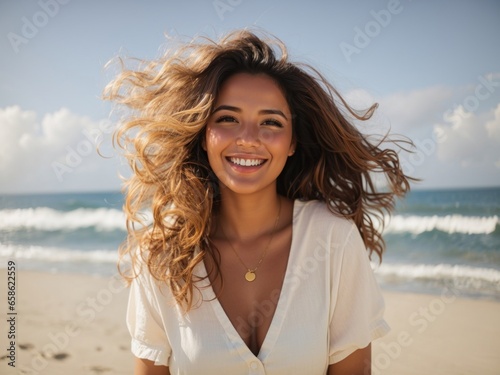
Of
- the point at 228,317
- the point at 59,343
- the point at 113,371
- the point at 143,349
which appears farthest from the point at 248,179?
the point at 59,343

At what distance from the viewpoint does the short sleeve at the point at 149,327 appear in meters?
2.92

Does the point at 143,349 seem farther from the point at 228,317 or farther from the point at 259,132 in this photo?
the point at 259,132

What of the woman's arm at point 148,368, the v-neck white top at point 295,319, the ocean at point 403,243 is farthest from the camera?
the ocean at point 403,243

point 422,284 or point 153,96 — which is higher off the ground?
point 153,96

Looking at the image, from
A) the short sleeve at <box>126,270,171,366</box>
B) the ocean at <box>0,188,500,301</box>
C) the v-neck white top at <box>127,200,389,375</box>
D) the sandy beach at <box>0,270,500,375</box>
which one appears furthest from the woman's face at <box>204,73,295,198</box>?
the sandy beach at <box>0,270,500,375</box>

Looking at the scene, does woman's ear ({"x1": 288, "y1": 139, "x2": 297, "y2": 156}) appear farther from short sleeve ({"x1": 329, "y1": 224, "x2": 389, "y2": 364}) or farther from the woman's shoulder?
short sleeve ({"x1": 329, "y1": 224, "x2": 389, "y2": 364})

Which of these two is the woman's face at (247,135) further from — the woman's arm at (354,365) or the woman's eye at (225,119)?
the woman's arm at (354,365)

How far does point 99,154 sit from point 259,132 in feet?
4.17

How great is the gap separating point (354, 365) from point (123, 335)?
4.20 metres

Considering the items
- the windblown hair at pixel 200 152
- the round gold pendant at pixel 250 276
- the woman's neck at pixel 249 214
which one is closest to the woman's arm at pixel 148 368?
the windblown hair at pixel 200 152

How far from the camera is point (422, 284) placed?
8.68 m

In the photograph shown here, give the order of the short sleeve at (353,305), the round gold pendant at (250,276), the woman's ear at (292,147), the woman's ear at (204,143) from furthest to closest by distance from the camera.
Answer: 1. the woman's ear at (292,147)
2. the woman's ear at (204,143)
3. the round gold pendant at (250,276)
4. the short sleeve at (353,305)

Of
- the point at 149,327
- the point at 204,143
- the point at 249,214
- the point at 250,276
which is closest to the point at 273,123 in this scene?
the point at 204,143

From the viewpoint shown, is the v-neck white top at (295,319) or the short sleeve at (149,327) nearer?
the v-neck white top at (295,319)
